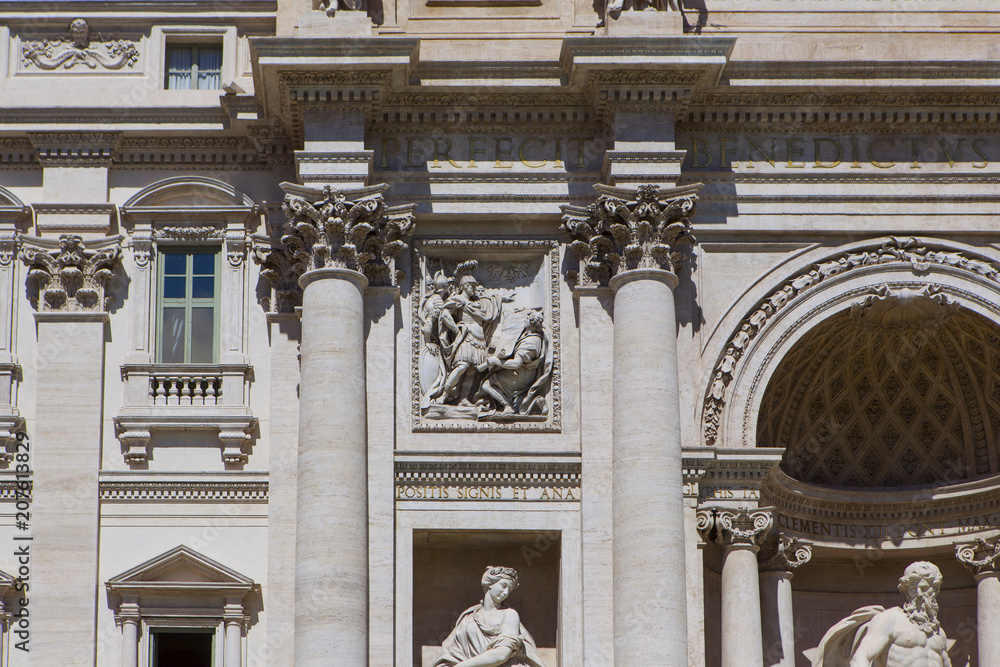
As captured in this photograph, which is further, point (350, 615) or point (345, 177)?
point (345, 177)

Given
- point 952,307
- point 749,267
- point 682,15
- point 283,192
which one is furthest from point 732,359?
point 283,192

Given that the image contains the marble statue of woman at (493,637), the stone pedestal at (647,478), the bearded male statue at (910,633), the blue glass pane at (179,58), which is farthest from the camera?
the blue glass pane at (179,58)

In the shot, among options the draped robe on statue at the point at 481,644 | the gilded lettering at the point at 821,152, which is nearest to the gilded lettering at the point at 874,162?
the gilded lettering at the point at 821,152

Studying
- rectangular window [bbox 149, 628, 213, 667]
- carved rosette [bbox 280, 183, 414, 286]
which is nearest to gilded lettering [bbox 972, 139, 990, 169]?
carved rosette [bbox 280, 183, 414, 286]

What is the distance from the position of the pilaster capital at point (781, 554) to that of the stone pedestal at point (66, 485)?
8.54 metres

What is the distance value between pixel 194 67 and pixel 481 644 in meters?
8.92

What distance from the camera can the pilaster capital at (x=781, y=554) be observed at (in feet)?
84.3

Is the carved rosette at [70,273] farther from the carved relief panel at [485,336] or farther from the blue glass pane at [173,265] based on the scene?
the carved relief panel at [485,336]

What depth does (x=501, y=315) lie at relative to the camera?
25.7 meters

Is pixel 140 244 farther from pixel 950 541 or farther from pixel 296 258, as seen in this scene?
pixel 950 541

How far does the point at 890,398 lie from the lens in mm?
27391

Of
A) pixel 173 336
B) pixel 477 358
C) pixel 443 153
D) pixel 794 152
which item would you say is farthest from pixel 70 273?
pixel 794 152

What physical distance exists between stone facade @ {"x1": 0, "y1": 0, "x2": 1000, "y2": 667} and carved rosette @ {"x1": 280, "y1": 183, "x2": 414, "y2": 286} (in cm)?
5

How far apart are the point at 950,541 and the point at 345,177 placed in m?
9.47
